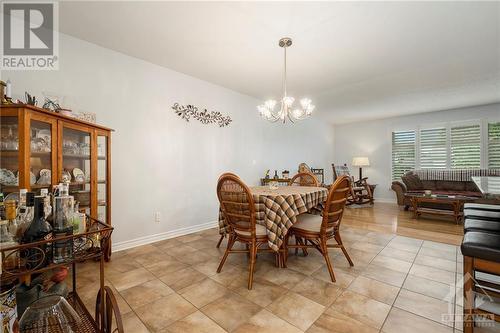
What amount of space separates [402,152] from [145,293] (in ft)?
23.1

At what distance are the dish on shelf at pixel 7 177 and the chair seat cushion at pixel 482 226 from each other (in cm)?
352

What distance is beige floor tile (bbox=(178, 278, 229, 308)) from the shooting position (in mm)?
1628

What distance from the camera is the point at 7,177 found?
5.45 feet

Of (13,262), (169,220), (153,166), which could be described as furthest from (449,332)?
(153,166)

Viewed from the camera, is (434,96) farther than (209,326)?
Yes

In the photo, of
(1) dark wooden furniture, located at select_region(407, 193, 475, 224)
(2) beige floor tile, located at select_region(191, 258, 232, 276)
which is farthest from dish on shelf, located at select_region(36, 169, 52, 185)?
(1) dark wooden furniture, located at select_region(407, 193, 475, 224)

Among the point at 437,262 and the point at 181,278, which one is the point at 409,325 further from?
the point at 181,278

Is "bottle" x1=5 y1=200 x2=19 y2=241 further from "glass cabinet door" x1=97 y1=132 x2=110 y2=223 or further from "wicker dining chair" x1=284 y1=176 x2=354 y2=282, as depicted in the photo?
"wicker dining chair" x1=284 y1=176 x2=354 y2=282

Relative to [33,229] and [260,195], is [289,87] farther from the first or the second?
[33,229]

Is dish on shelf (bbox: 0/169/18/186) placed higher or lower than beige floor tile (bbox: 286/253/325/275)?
higher

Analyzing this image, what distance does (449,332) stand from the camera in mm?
1286

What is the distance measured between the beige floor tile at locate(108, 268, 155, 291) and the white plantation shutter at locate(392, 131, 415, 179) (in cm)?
681

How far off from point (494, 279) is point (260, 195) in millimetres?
2123

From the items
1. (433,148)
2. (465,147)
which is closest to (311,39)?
(433,148)
